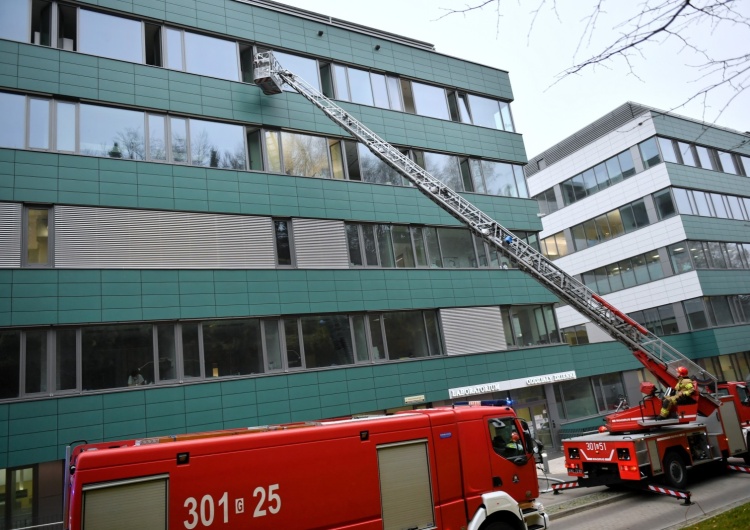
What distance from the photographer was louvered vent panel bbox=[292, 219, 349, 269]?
19.1 meters

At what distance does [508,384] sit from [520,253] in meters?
7.25

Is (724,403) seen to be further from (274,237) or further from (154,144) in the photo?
(154,144)

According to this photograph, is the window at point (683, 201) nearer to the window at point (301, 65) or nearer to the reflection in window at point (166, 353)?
the window at point (301, 65)

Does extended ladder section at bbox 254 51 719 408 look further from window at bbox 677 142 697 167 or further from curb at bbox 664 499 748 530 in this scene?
window at bbox 677 142 697 167

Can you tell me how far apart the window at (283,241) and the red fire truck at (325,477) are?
10.2m

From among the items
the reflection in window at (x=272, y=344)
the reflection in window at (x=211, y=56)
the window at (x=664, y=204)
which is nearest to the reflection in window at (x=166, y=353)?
the reflection in window at (x=272, y=344)

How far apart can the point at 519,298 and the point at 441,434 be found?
50.2ft

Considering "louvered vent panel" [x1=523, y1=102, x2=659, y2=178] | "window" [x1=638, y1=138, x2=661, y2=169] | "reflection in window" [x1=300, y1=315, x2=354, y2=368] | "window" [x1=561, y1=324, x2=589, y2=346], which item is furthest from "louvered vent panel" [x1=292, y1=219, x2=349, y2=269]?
"window" [x1=638, y1=138, x2=661, y2=169]

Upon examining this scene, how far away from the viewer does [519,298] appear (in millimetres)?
23844

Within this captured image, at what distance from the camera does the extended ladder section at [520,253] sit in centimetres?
1600

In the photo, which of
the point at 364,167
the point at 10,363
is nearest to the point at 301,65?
the point at 364,167

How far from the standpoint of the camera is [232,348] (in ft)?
55.4

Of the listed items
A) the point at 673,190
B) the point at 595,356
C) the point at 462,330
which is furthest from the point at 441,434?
the point at 673,190

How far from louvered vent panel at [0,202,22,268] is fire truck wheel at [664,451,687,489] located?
17943 mm
